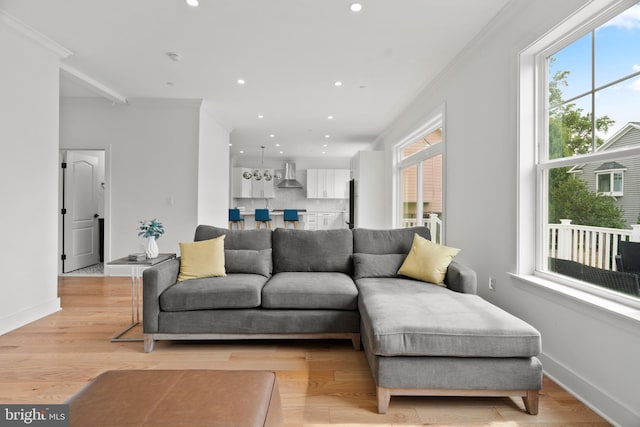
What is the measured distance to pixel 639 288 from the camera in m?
1.78

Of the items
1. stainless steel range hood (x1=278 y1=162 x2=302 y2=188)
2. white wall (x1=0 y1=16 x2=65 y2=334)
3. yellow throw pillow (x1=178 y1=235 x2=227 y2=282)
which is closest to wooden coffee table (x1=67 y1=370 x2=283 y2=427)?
yellow throw pillow (x1=178 y1=235 x2=227 y2=282)

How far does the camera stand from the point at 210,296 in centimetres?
263

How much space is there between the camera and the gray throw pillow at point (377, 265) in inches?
123

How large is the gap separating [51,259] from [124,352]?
1.70 meters

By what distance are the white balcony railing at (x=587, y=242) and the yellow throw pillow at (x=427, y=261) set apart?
0.73 m

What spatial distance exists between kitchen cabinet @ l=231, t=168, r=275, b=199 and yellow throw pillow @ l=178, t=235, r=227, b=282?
728cm

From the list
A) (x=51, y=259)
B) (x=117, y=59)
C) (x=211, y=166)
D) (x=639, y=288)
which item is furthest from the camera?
(x=211, y=166)

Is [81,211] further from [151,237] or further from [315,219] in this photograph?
[315,219]

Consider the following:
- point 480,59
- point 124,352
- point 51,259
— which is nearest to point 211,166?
point 51,259

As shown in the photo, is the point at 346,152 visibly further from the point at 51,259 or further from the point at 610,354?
the point at 610,354

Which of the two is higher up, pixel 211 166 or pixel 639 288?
pixel 211 166

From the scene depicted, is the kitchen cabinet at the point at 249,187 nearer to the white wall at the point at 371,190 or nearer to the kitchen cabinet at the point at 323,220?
the kitchen cabinet at the point at 323,220

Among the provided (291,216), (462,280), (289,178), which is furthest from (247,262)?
(289,178)

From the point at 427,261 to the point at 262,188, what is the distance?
807cm
